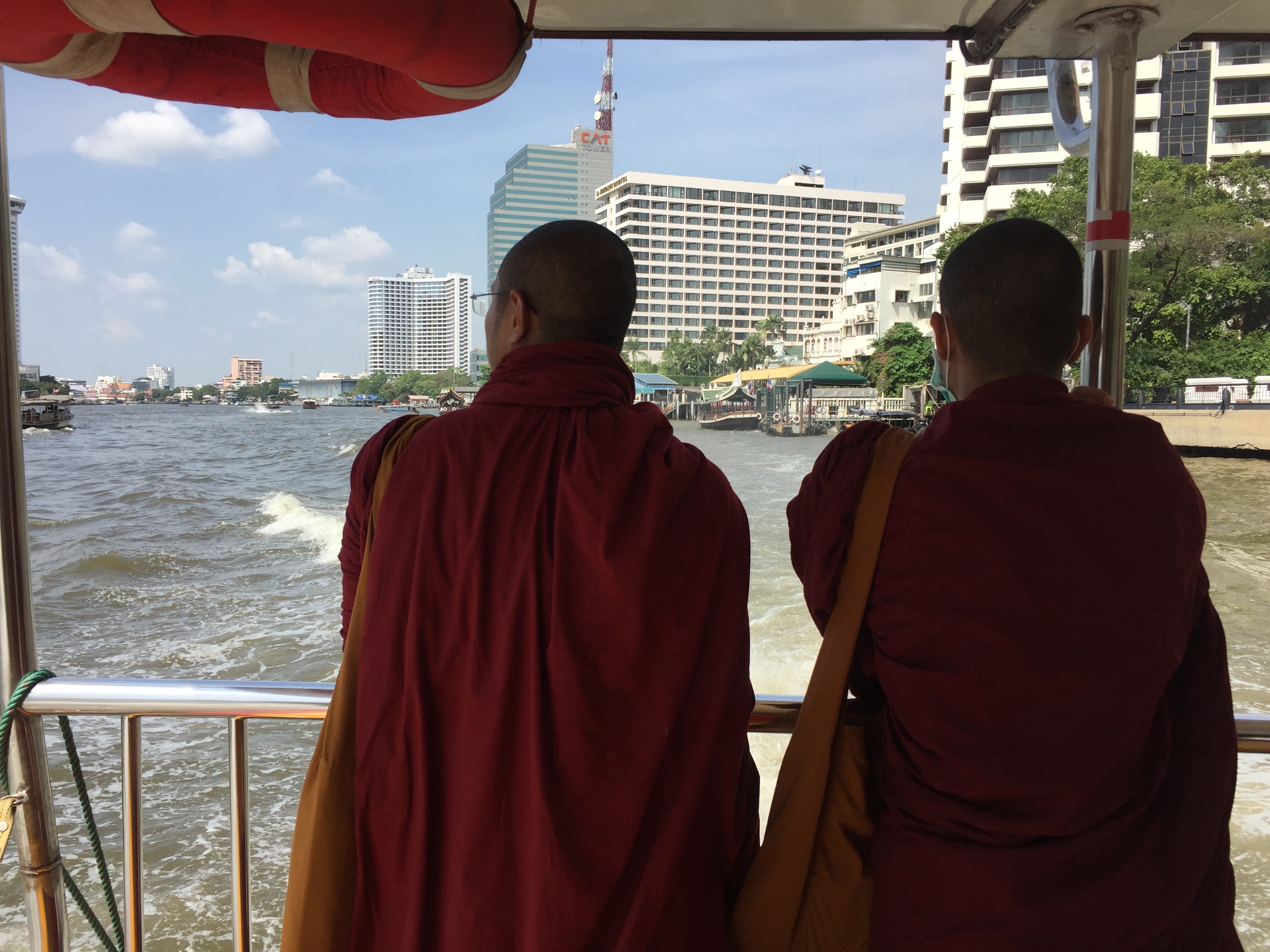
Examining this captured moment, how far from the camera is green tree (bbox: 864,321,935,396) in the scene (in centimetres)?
3175

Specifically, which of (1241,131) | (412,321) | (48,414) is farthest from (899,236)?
(412,321)

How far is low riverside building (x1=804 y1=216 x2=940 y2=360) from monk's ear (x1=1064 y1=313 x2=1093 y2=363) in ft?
118

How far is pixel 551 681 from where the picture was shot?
76cm

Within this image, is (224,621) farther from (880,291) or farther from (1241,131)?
(880,291)

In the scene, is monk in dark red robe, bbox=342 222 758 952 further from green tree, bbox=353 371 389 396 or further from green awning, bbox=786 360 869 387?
green awning, bbox=786 360 869 387

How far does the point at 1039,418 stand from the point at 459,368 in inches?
85.2

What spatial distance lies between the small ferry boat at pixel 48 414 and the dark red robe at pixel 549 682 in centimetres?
2977

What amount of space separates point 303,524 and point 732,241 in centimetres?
1545

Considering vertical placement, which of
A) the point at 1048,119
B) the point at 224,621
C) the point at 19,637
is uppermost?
the point at 1048,119

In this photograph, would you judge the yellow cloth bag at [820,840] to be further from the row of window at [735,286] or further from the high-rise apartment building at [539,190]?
the row of window at [735,286]

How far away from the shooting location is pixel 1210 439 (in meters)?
20.0

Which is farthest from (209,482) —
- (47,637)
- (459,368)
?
(459,368)

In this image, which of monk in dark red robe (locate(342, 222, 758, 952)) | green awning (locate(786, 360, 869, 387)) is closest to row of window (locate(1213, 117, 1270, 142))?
green awning (locate(786, 360, 869, 387))

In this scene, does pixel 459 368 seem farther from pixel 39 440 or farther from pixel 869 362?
pixel 39 440
